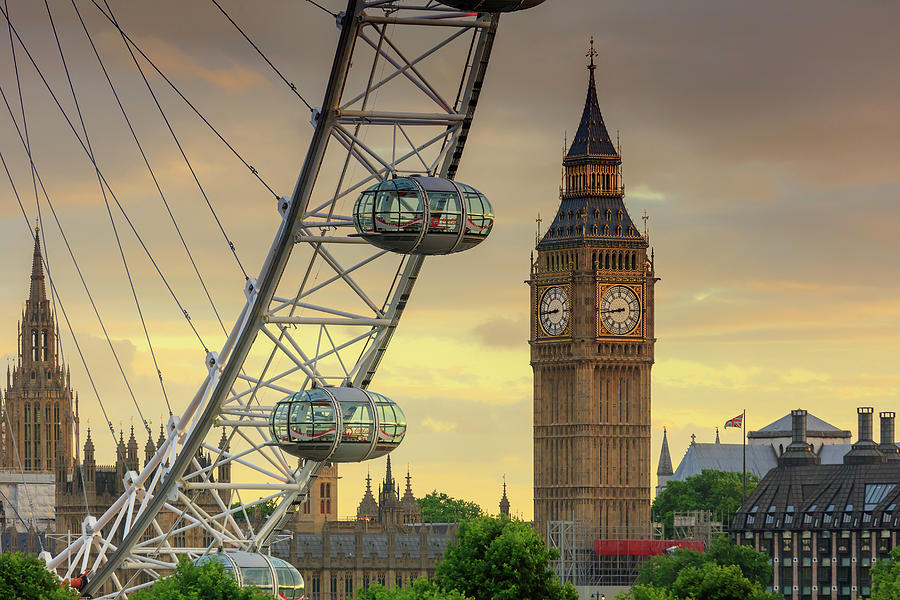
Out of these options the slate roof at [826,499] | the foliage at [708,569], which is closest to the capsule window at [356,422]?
the foliage at [708,569]

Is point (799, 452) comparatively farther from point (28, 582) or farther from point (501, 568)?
point (28, 582)

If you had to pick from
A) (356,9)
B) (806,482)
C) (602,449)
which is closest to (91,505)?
(602,449)

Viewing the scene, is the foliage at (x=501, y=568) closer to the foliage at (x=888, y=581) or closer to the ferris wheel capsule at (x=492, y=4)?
the foliage at (x=888, y=581)

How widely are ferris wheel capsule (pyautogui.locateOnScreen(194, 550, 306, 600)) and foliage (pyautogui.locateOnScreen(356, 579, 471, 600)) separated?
4310 mm

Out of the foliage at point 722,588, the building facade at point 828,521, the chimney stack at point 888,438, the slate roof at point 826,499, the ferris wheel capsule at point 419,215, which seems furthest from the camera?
the chimney stack at point 888,438

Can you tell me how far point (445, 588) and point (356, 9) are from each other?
1109 inches

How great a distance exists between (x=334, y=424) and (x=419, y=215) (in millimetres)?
7574

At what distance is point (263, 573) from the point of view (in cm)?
8575

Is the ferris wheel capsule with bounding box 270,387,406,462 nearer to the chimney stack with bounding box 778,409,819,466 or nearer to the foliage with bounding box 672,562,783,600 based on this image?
the foliage with bounding box 672,562,783,600

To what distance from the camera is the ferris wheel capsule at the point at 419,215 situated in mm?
71562

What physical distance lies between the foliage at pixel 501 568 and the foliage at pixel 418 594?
4.31 feet

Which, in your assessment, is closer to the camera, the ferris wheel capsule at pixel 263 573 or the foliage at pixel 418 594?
the foliage at pixel 418 594

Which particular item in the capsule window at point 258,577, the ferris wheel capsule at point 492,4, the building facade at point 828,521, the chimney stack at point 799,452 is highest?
Answer: the ferris wheel capsule at point 492,4

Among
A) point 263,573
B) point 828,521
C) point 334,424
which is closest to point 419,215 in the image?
point 334,424
